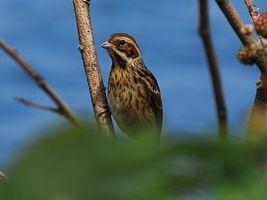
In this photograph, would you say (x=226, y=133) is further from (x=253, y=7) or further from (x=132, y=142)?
(x=253, y=7)

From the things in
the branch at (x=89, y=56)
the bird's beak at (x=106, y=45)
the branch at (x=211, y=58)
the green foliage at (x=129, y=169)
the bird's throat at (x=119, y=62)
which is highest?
the bird's throat at (x=119, y=62)

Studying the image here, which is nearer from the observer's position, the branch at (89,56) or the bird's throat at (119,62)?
the branch at (89,56)


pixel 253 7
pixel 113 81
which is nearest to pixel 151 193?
pixel 253 7

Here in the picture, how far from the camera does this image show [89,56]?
173 centimetres

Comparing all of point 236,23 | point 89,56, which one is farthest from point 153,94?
point 236,23

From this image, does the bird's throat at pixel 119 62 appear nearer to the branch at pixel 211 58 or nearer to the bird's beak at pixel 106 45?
the bird's beak at pixel 106 45

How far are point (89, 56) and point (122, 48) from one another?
76.0 inches

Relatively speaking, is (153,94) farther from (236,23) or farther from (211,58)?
(211,58)

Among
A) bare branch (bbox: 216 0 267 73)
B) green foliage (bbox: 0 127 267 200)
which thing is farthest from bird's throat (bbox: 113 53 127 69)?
green foliage (bbox: 0 127 267 200)

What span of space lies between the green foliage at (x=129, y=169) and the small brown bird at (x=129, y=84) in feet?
10.5

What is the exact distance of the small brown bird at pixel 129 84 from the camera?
3.53 metres

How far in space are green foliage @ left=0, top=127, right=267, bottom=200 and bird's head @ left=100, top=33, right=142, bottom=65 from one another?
127 inches

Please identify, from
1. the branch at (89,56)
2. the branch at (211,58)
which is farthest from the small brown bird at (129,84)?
the branch at (211,58)

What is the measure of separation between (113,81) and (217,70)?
316cm
